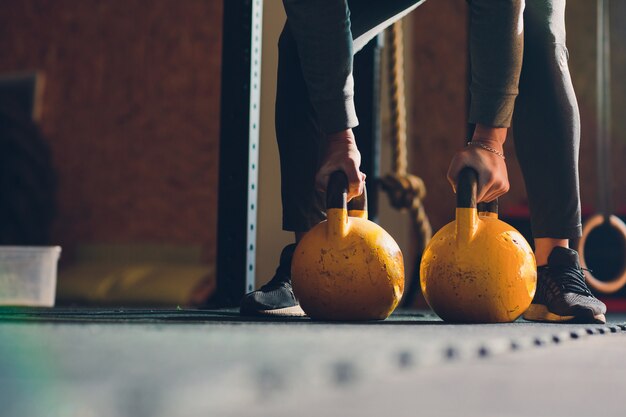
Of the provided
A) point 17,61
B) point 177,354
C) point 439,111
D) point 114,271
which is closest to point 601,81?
point 439,111

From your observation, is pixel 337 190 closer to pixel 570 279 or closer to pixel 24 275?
pixel 570 279

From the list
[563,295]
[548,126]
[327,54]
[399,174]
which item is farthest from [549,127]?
[399,174]

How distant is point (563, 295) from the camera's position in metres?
1.33

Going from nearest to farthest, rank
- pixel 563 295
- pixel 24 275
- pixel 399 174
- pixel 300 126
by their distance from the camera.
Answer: pixel 563 295 → pixel 300 126 → pixel 24 275 → pixel 399 174

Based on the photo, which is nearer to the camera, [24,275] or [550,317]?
[550,317]

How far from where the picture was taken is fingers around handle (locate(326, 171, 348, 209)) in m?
1.24

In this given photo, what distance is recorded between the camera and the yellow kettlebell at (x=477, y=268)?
1.22 meters

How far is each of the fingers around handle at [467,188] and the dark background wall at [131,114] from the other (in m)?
2.86

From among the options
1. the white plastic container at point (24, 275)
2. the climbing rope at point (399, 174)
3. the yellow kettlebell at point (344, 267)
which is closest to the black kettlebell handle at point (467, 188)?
the yellow kettlebell at point (344, 267)

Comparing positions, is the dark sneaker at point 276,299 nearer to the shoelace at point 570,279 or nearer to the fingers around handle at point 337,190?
the fingers around handle at point 337,190

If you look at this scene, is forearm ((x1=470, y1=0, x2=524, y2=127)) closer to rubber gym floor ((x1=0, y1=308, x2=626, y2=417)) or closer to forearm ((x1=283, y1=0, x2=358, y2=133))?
forearm ((x1=283, y1=0, x2=358, y2=133))

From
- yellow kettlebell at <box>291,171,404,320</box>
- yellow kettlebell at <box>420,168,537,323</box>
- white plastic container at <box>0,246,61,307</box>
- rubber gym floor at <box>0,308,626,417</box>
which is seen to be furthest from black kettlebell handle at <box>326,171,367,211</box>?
white plastic container at <box>0,246,61,307</box>

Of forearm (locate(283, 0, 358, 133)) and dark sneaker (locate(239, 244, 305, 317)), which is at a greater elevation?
forearm (locate(283, 0, 358, 133))

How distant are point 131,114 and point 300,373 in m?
3.83
